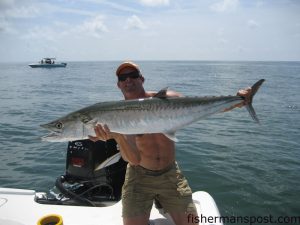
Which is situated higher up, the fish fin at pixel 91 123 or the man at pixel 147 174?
the fish fin at pixel 91 123

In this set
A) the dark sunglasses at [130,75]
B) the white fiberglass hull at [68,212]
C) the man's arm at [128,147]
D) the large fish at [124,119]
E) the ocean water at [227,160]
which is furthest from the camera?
the ocean water at [227,160]

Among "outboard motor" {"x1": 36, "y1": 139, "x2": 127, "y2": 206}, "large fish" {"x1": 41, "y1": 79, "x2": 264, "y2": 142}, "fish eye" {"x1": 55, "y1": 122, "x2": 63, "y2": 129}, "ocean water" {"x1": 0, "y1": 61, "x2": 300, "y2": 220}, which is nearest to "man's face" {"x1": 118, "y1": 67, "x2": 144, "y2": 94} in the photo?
"large fish" {"x1": 41, "y1": 79, "x2": 264, "y2": 142}

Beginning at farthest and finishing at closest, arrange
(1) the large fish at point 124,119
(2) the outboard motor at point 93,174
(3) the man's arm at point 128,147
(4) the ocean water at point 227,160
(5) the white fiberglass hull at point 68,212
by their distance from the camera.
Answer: (4) the ocean water at point 227,160
(2) the outboard motor at point 93,174
(3) the man's arm at point 128,147
(5) the white fiberglass hull at point 68,212
(1) the large fish at point 124,119

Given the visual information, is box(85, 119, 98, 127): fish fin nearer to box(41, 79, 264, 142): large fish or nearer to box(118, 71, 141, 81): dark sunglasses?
box(41, 79, 264, 142): large fish

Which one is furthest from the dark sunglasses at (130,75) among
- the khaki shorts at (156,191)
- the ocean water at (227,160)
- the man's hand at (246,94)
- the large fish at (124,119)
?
the ocean water at (227,160)

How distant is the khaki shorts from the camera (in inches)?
181

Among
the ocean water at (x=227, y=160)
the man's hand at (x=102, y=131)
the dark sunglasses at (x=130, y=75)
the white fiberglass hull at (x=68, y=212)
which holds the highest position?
the dark sunglasses at (x=130, y=75)

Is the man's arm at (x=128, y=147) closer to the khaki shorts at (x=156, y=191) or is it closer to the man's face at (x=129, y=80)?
the khaki shorts at (x=156, y=191)

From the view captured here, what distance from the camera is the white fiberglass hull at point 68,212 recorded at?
14.5ft

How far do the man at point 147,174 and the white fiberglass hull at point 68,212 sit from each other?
7.1 inches

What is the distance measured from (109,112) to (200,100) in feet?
4.06

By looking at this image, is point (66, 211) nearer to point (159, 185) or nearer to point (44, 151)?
point (159, 185)

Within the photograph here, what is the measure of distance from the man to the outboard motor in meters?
0.71

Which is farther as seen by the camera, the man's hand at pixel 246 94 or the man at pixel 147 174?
the man at pixel 147 174
